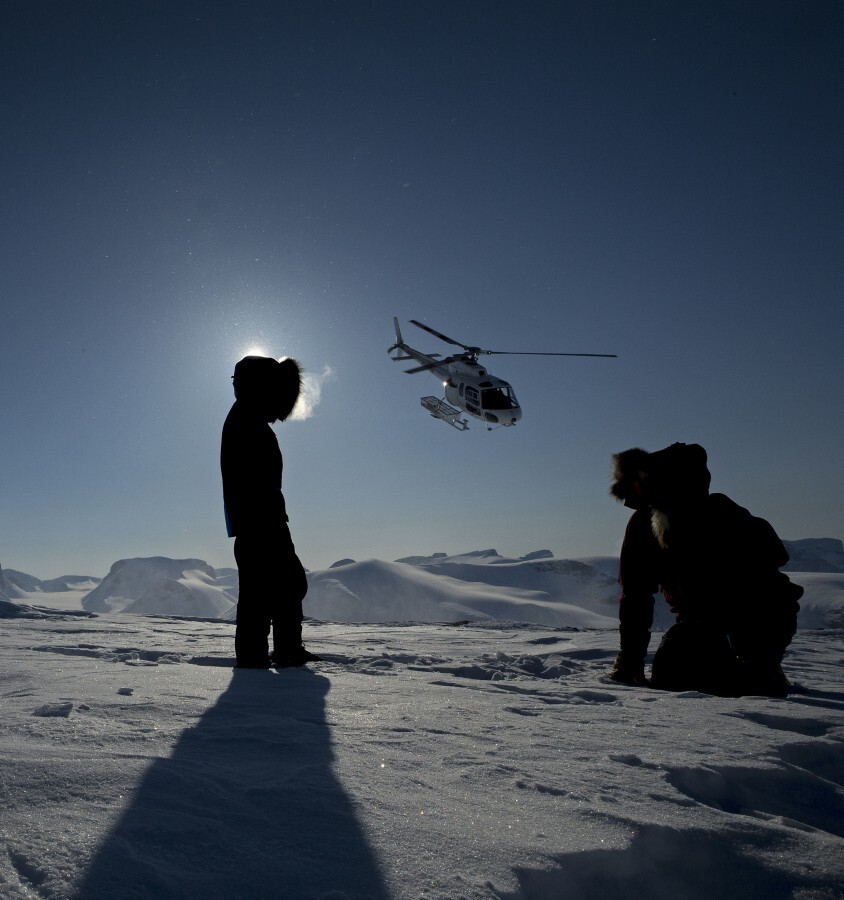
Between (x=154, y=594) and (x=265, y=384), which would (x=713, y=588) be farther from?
(x=154, y=594)

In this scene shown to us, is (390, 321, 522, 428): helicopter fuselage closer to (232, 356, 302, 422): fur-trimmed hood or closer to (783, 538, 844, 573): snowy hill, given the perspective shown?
(232, 356, 302, 422): fur-trimmed hood

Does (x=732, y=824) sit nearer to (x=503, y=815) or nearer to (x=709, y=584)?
(x=503, y=815)

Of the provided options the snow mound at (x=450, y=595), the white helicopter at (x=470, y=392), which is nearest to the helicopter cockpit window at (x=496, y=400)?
the white helicopter at (x=470, y=392)

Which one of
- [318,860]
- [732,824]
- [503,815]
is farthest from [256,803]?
[732,824]

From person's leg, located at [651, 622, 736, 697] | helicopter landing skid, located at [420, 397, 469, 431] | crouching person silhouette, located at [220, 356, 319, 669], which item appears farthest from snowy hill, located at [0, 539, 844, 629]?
person's leg, located at [651, 622, 736, 697]

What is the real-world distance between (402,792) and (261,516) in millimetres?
2733

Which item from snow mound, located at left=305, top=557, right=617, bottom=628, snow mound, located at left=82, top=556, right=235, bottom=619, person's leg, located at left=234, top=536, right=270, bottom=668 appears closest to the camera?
person's leg, located at left=234, top=536, right=270, bottom=668

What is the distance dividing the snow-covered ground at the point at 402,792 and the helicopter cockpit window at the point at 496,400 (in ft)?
48.6

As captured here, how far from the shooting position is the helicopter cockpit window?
17.1m

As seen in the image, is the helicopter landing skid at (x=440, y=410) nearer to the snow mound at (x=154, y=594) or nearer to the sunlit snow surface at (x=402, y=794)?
the sunlit snow surface at (x=402, y=794)

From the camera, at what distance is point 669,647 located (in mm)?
2988

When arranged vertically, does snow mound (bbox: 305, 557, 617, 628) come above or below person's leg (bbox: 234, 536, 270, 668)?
below

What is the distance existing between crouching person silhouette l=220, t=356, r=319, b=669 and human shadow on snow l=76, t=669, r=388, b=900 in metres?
2.09

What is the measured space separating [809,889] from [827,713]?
1504 mm
